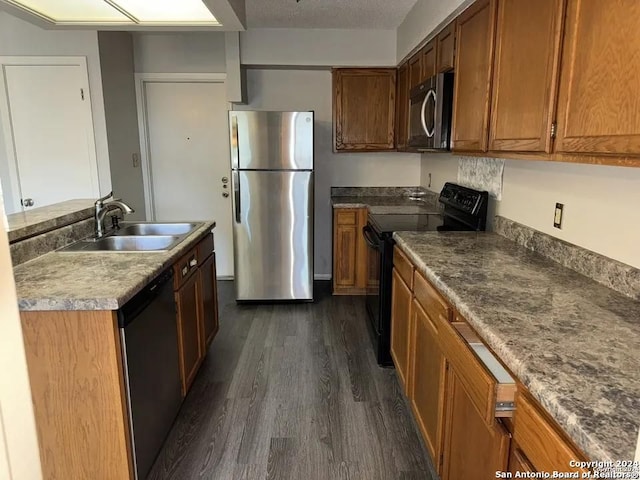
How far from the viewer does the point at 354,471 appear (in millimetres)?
1965

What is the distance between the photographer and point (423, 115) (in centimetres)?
282

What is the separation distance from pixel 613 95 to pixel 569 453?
0.90 meters

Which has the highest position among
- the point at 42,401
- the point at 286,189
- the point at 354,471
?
the point at 286,189

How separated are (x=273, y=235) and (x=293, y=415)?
1841 mm

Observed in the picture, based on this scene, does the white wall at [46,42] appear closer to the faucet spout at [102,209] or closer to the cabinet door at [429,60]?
the faucet spout at [102,209]

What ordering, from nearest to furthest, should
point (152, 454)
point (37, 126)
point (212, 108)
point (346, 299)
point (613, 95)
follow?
point (613, 95), point (152, 454), point (37, 126), point (346, 299), point (212, 108)

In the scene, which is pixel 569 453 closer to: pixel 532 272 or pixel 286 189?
pixel 532 272

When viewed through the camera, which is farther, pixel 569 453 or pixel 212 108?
pixel 212 108

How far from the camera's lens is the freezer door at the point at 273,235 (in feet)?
12.5

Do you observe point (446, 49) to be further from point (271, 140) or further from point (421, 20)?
point (271, 140)

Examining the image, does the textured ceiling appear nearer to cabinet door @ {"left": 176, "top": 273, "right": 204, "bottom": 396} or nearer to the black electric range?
the black electric range

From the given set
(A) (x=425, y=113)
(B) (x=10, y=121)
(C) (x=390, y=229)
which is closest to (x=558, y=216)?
(C) (x=390, y=229)

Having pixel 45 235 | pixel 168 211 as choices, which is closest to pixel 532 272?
pixel 45 235

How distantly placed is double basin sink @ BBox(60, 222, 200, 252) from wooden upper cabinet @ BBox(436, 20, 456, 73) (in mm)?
1778
